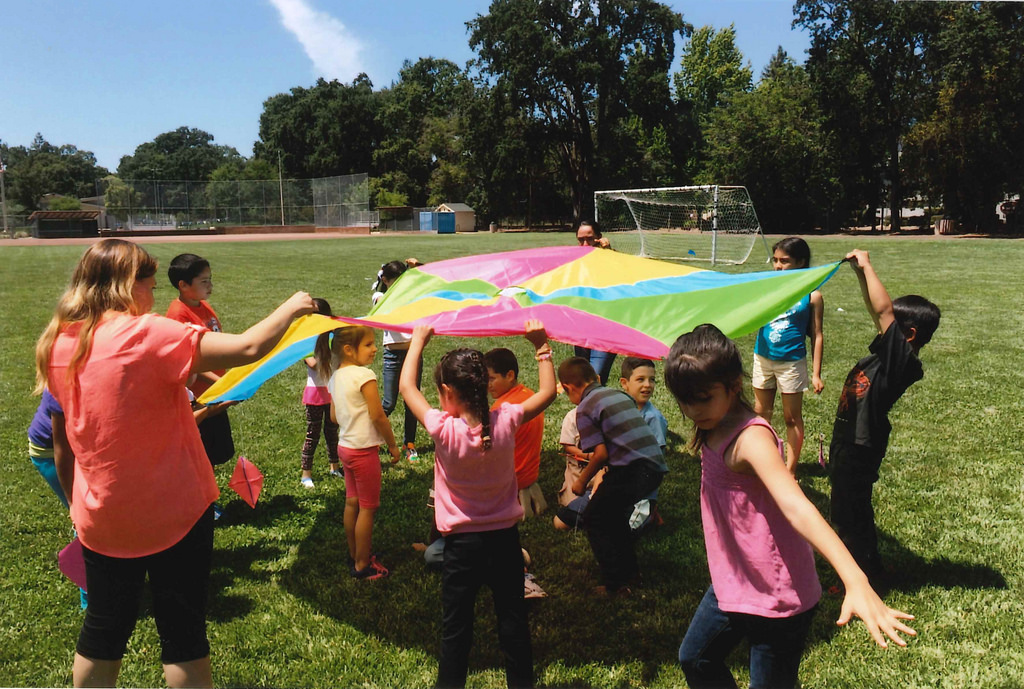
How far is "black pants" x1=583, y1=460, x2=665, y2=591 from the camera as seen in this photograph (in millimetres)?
4016

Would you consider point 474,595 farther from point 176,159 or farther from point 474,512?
point 176,159

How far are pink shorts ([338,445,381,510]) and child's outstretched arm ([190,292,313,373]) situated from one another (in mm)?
1813

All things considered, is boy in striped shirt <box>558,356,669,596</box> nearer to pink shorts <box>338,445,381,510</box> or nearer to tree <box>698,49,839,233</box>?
pink shorts <box>338,445,381,510</box>

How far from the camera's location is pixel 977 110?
127 feet

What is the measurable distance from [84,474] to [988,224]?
160ft

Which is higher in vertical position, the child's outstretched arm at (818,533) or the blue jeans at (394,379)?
the child's outstretched arm at (818,533)

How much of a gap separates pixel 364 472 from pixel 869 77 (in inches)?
1965

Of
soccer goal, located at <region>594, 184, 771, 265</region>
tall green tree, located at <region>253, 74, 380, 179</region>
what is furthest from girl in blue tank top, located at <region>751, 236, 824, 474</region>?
tall green tree, located at <region>253, 74, 380, 179</region>

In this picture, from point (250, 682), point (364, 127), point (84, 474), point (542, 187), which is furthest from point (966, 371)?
point (364, 127)

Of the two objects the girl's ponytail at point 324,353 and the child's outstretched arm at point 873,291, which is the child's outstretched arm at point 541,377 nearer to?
the child's outstretched arm at point 873,291

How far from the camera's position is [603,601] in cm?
406

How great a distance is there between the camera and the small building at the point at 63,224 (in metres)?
54.1

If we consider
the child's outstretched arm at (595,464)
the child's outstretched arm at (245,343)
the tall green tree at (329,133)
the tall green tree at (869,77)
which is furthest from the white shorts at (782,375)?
the tall green tree at (329,133)

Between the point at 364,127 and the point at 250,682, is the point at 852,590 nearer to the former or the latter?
the point at 250,682
